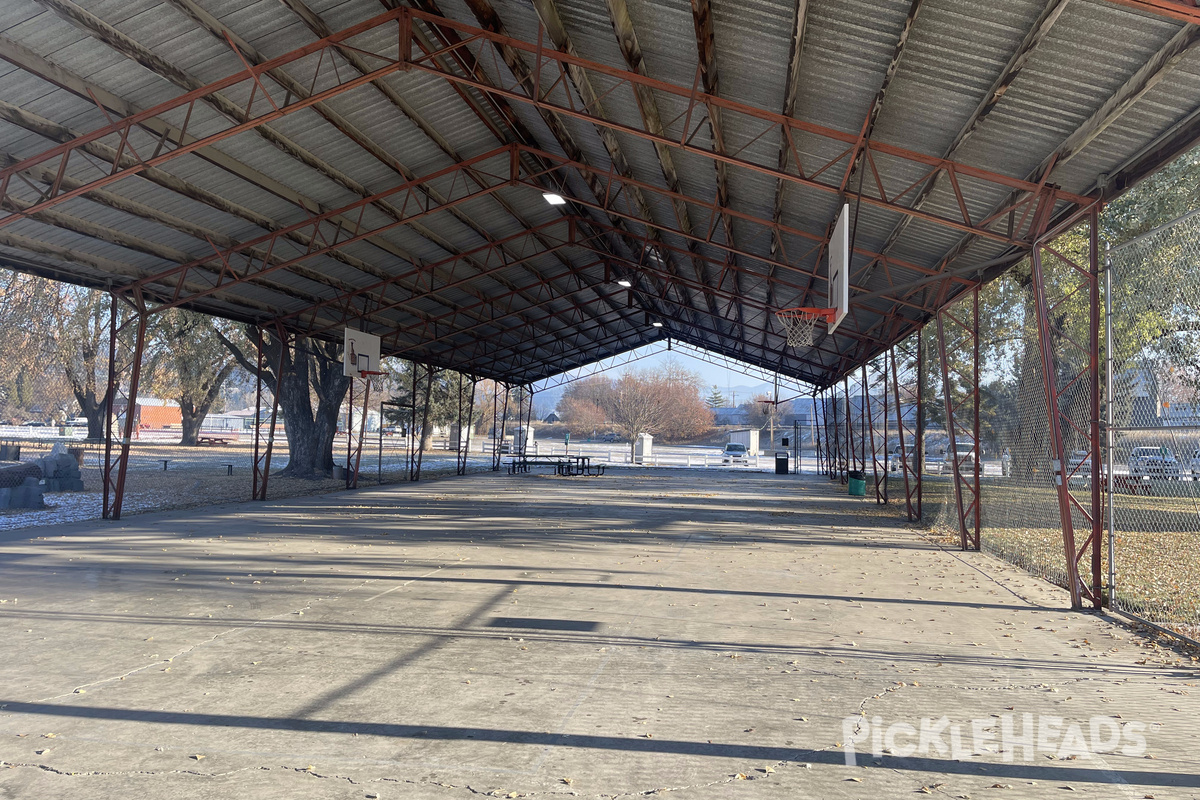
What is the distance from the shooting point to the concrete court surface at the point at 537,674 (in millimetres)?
3760

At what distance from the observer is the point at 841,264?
991 centimetres

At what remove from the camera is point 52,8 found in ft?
25.6

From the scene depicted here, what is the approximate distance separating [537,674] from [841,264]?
23.2ft

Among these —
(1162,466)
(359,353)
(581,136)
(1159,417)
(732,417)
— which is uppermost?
(581,136)

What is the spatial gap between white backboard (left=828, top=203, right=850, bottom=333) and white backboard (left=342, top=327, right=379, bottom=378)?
1478 centimetres

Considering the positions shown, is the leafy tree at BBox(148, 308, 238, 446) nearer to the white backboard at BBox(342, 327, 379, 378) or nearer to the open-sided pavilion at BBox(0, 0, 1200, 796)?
the white backboard at BBox(342, 327, 379, 378)

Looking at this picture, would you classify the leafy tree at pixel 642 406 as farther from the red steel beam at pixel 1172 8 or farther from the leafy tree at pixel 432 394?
the red steel beam at pixel 1172 8

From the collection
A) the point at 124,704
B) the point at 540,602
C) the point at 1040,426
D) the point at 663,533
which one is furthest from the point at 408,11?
the point at 1040,426

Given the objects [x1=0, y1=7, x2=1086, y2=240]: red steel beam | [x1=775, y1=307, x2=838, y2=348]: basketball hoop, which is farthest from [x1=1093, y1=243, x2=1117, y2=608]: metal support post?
[x1=775, y1=307, x2=838, y2=348]: basketball hoop

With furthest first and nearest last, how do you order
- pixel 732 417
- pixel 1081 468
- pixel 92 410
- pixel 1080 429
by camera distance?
1. pixel 732 417
2. pixel 92 410
3. pixel 1081 468
4. pixel 1080 429

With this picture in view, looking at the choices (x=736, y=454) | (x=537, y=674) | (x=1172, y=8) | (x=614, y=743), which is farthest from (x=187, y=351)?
(x=736, y=454)

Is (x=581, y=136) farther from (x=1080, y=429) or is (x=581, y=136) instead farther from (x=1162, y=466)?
(x=1162, y=466)

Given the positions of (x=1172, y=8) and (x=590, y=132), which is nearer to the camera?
(x=1172, y=8)

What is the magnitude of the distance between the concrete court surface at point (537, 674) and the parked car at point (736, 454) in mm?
36200
